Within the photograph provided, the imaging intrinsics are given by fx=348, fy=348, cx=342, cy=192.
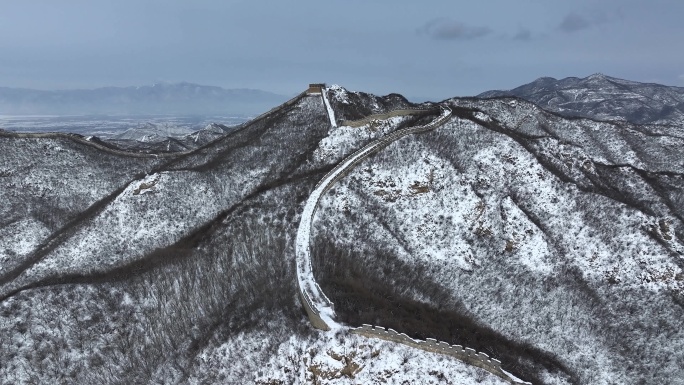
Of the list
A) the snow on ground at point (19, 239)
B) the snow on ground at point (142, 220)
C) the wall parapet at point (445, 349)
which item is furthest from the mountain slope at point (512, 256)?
the snow on ground at point (19, 239)

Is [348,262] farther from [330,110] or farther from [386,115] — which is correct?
[330,110]

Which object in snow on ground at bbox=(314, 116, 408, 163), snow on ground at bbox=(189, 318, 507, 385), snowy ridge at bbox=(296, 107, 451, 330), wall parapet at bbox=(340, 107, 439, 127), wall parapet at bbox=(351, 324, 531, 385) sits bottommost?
snow on ground at bbox=(189, 318, 507, 385)

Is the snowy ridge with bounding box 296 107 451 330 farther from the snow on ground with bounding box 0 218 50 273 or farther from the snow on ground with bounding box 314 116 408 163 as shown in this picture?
the snow on ground with bounding box 0 218 50 273

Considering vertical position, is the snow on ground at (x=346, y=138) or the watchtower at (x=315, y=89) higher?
the watchtower at (x=315, y=89)

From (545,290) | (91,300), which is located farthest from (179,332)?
(545,290)

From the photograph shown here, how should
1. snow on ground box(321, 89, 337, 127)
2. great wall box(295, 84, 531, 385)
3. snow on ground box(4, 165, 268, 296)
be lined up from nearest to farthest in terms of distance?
great wall box(295, 84, 531, 385)
snow on ground box(4, 165, 268, 296)
snow on ground box(321, 89, 337, 127)

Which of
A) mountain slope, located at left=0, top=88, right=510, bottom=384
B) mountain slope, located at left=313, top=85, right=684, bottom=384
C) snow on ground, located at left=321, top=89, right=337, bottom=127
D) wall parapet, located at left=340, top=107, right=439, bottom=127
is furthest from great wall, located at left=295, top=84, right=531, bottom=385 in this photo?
snow on ground, located at left=321, top=89, right=337, bottom=127

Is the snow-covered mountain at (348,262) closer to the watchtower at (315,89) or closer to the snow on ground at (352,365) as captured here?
the snow on ground at (352,365)

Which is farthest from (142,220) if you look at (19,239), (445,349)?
(445,349)
